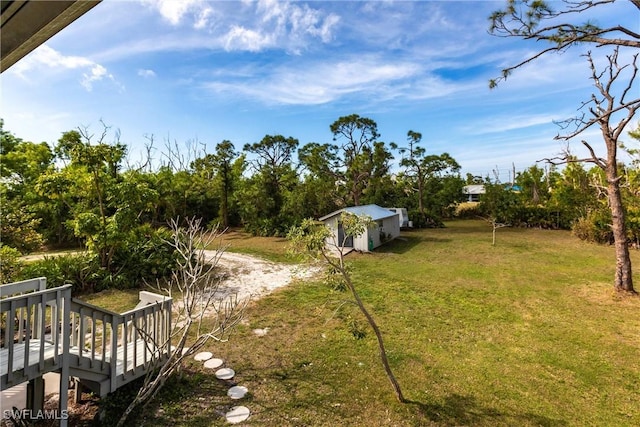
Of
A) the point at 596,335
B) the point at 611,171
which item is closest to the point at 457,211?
the point at 611,171

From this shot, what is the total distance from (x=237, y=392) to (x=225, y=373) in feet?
1.70

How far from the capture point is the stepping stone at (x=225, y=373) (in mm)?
4554

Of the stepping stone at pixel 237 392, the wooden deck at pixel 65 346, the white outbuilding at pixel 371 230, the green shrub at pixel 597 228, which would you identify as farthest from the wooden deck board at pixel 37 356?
the green shrub at pixel 597 228

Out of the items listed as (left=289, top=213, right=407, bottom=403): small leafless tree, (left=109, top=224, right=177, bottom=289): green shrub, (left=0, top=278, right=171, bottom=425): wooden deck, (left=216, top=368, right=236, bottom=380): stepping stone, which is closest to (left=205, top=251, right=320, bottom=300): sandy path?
(left=109, top=224, right=177, bottom=289): green shrub

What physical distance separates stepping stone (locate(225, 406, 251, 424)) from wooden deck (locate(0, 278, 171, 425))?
3.84 feet

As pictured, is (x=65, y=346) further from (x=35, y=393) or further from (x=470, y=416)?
(x=470, y=416)

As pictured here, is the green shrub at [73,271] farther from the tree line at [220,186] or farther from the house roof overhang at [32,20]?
the house roof overhang at [32,20]

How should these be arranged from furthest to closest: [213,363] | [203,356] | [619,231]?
1. [619,231]
2. [203,356]
3. [213,363]

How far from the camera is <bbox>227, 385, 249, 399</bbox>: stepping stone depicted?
162 inches

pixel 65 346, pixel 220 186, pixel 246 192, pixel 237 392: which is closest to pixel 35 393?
pixel 65 346

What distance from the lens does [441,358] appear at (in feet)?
17.1

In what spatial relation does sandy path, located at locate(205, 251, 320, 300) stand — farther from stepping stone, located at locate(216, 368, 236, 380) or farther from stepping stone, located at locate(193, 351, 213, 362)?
stepping stone, located at locate(216, 368, 236, 380)

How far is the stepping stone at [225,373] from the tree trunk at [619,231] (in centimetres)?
944

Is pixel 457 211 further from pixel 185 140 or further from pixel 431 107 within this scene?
pixel 185 140
